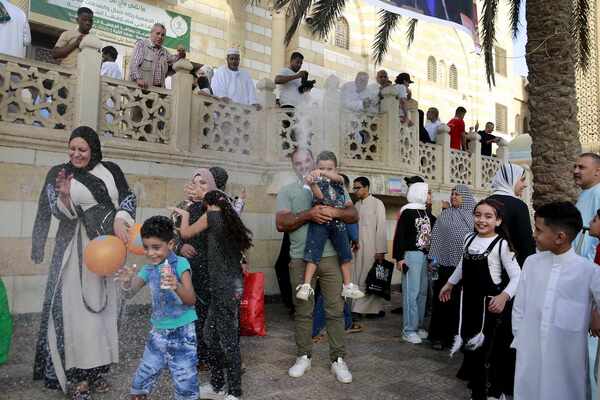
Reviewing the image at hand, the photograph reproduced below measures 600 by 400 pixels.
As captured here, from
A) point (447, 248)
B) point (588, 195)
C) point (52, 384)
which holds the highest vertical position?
point (588, 195)

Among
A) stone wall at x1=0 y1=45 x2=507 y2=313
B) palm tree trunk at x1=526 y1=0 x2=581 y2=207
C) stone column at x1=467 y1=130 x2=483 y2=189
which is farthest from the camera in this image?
stone column at x1=467 y1=130 x2=483 y2=189

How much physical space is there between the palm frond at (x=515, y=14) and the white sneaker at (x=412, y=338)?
234 inches

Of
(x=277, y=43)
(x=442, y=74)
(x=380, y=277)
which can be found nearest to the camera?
(x=380, y=277)

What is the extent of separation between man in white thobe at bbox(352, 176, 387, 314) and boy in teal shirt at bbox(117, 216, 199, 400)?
3756 millimetres

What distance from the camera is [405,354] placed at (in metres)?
4.91

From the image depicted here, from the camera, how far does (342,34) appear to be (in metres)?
15.8

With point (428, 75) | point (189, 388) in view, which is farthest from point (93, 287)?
point (428, 75)

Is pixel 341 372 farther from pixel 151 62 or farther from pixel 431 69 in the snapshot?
pixel 431 69

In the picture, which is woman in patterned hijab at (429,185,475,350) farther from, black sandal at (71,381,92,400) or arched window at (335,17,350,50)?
arched window at (335,17,350,50)

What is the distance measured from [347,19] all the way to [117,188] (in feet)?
45.8

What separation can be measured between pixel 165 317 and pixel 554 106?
18.2 feet

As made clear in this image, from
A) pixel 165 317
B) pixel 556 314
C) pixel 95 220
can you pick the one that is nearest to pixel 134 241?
pixel 95 220

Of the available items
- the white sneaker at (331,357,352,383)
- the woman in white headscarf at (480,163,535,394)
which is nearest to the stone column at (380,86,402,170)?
the woman in white headscarf at (480,163,535,394)

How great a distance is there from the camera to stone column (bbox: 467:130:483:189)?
11.2m
